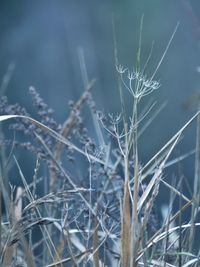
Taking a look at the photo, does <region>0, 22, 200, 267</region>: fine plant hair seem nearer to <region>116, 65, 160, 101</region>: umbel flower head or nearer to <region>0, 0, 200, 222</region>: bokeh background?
<region>116, 65, 160, 101</region>: umbel flower head

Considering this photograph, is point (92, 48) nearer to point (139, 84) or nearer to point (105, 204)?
point (105, 204)

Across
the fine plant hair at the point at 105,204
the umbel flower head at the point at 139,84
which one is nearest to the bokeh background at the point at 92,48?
the fine plant hair at the point at 105,204

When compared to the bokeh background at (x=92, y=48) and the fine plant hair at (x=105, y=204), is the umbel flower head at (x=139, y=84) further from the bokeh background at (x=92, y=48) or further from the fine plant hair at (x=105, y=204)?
the bokeh background at (x=92, y=48)

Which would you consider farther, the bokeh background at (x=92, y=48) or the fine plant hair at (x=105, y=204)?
the bokeh background at (x=92, y=48)

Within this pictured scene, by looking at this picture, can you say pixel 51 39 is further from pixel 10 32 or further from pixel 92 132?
pixel 92 132

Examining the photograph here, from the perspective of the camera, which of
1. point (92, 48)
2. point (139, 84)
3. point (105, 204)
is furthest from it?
point (92, 48)

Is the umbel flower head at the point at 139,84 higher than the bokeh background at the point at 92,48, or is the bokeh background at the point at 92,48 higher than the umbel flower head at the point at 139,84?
the bokeh background at the point at 92,48

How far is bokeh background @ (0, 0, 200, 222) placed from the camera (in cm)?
675

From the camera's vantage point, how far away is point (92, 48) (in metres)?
7.08

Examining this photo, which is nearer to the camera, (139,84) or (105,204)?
(139,84)

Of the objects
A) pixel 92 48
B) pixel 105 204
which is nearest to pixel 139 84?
pixel 105 204

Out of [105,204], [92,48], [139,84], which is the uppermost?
[92,48]

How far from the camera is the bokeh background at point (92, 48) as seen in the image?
6.75 meters

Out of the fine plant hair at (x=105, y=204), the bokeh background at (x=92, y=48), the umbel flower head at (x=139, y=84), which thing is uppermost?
the bokeh background at (x=92, y=48)
